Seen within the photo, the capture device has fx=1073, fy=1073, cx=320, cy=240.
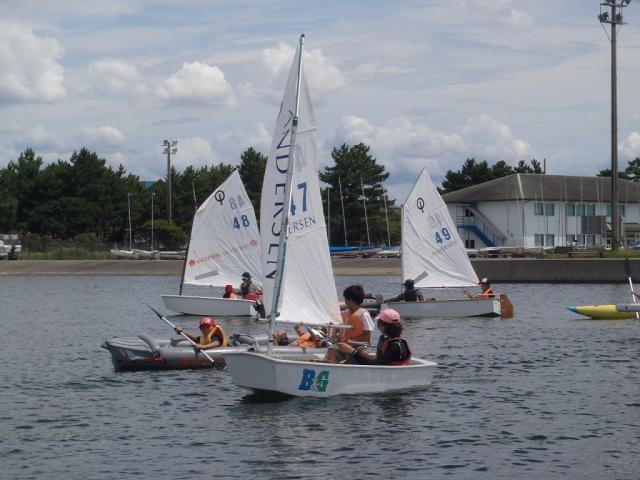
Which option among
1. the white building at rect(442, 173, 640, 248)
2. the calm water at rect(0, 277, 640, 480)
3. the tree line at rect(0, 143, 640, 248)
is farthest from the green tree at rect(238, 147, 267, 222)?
the calm water at rect(0, 277, 640, 480)

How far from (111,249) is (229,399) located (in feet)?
279

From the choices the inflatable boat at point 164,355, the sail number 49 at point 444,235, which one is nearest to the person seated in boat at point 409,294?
the sail number 49 at point 444,235

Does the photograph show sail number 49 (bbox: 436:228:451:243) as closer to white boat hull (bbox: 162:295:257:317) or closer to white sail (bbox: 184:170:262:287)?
white sail (bbox: 184:170:262:287)

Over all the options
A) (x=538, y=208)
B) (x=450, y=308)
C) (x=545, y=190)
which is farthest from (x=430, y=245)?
(x=545, y=190)

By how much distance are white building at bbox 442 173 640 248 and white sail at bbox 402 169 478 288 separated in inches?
2186

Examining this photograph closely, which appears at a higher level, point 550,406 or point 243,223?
point 243,223

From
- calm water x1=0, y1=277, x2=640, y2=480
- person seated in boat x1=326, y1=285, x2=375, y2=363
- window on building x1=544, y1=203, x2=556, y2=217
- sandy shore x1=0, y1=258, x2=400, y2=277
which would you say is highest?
window on building x1=544, y1=203, x2=556, y2=217

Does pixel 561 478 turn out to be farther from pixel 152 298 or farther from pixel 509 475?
pixel 152 298

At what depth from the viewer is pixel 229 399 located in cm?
2178

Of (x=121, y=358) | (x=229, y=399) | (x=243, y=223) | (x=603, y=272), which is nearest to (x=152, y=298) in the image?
(x=243, y=223)

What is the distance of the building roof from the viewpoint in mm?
99625

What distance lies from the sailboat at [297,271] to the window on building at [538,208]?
260 feet

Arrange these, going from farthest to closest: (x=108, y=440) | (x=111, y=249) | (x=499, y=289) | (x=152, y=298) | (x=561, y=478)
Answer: (x=111, y=249)
(x=499, y=289)
(x=152, y=298)
(x=108, y=440)
(x=561, y=478)

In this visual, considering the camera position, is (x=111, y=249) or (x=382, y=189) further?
(x=382, y=189)
